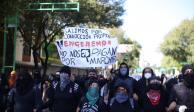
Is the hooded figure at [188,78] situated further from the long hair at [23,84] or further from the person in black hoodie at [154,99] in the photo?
the long hair at [23,84]

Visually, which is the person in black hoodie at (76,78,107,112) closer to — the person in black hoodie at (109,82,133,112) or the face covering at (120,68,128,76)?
the person in black hoodie at (109,82,133,112)

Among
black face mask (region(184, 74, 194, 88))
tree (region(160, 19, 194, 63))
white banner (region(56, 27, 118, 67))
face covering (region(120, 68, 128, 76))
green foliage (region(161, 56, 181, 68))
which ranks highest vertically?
tree (region(160, 19, 194, 63))

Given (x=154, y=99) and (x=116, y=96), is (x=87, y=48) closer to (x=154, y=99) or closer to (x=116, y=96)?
(x=116, y=96)

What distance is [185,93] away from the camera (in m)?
9.19

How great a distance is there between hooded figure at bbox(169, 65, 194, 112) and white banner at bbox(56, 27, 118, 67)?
5.02m

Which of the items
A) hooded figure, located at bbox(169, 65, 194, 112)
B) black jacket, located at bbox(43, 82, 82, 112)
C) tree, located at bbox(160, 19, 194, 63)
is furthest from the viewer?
tree, located at bbox(160, 19, 194, 63)

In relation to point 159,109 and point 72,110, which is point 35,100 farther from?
point 159,109

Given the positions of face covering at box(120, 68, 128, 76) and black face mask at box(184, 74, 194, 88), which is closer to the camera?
black face mask at box(184, 74, 194, 88)

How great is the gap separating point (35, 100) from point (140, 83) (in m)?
2.39

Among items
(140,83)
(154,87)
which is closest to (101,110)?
(154,87)

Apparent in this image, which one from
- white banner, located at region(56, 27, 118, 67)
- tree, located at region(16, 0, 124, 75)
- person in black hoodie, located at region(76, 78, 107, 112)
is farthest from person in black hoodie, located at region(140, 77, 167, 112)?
tree, located at region(16, 0, 124, 75)

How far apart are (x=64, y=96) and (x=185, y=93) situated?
105 inches

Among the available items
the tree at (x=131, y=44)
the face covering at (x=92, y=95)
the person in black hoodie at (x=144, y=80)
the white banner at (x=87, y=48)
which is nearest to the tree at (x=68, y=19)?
the white banner at (x=87, y=48)

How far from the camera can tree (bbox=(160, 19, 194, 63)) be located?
3447 inches
